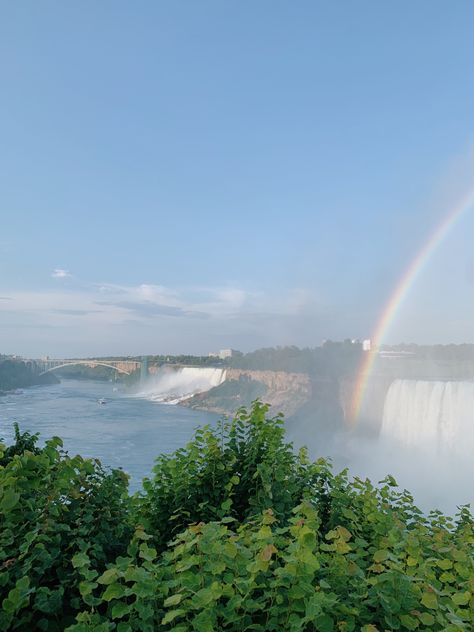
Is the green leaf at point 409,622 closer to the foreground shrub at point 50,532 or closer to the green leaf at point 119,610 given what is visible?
the green leaf at point 119,610

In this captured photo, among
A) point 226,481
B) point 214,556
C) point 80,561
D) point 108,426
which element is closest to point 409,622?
point 214,556

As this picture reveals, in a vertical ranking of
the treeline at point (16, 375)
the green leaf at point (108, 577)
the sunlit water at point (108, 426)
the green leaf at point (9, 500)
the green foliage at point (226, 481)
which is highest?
the green leaf at point (9, 500)

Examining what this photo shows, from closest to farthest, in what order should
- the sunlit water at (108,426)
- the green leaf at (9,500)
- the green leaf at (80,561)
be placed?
the green leaf at (80,561)
the green leaf at (9,500)
the sunlit water at (108,426)

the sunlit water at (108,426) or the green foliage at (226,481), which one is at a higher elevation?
the green foliage at (226,481)

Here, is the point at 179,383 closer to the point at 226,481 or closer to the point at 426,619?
the point at 226,481

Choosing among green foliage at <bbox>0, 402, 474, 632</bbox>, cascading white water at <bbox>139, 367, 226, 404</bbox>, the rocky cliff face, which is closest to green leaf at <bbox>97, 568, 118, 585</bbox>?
green foliage at <bbox>0, 402, 474, 632</bbox>

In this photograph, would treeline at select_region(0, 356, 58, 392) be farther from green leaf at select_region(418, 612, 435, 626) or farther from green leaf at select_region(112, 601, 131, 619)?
green leaf at select_region(418, 612, 435, 626)

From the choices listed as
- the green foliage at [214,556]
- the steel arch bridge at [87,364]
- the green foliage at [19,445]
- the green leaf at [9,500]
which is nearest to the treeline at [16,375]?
the steel arch bridge at [87,364]
